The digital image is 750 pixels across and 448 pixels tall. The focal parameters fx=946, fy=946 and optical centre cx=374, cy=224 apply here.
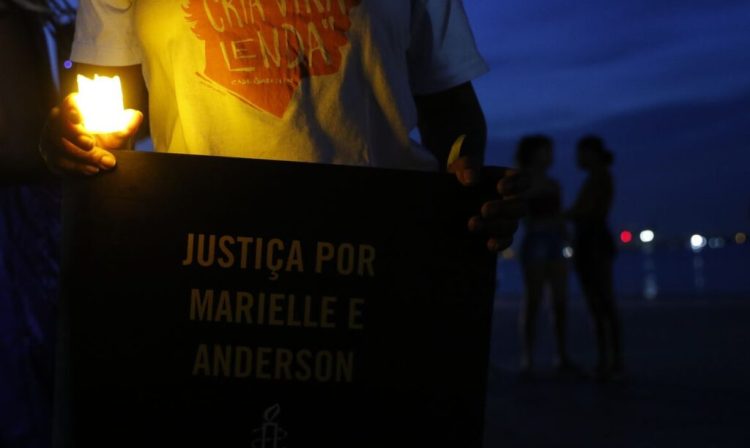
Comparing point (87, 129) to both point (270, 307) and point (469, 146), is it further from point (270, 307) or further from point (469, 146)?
point (469, 146)

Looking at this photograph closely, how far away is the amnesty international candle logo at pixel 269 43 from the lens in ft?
5.97

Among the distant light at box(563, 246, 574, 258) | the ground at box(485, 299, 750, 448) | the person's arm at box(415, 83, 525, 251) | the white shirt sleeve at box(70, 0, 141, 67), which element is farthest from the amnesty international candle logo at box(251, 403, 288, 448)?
the distant light at box(563, 246, 574, 258)

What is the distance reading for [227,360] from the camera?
164 cm

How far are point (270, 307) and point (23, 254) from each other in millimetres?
937

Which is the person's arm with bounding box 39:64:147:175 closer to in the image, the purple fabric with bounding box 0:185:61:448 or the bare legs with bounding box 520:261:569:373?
the purple fabric with bounding box 0:185:61:448

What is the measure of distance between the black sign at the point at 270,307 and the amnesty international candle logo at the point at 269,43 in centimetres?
25

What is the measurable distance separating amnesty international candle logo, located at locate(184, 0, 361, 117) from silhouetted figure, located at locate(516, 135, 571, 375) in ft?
16.9

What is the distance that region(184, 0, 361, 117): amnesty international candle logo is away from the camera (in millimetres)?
1820

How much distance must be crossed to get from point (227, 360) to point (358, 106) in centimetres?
56

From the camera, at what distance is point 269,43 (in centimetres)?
183

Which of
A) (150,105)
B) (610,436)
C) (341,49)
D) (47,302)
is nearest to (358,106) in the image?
(341,49)

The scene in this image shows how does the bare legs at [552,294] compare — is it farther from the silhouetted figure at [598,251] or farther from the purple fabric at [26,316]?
the purple fabric at [26,316]

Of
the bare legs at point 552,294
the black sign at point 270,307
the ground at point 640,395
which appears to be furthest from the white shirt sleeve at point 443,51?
the bare legs at point 552,294

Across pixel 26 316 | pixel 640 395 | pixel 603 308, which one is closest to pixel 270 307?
pixel 26 316
